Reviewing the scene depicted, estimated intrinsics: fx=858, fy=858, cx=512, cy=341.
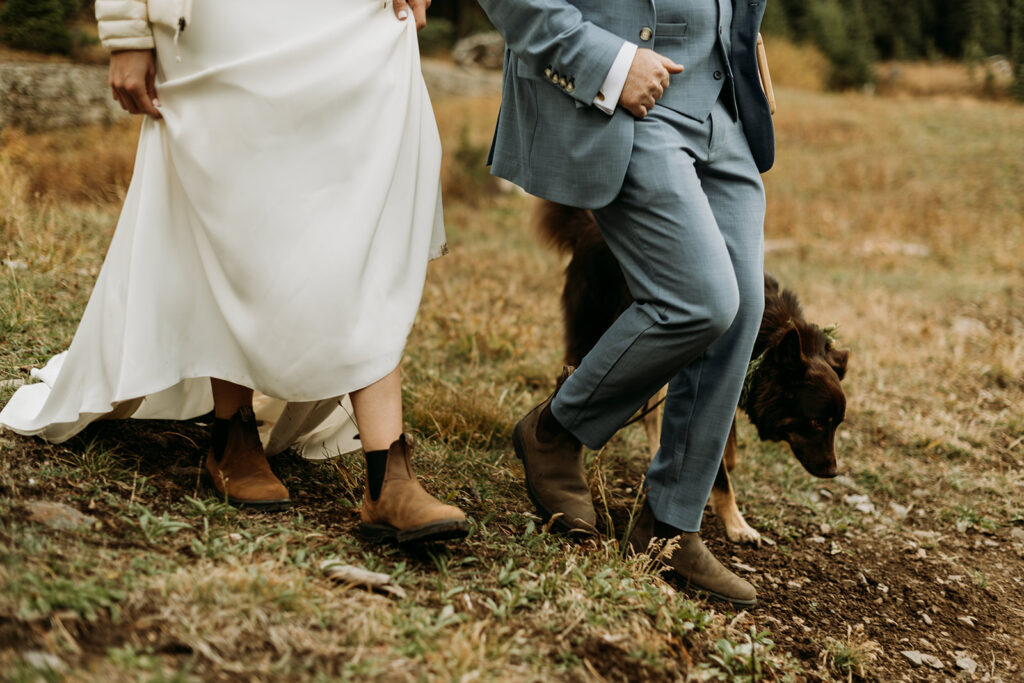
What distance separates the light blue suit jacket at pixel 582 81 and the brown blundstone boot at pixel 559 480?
740 millimetres

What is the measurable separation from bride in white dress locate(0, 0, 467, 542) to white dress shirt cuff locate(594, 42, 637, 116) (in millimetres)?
569

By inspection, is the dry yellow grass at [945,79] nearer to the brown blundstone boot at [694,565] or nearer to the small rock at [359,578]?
the brown blundstone boot at [694,565]

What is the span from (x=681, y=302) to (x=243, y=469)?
4.44 feet

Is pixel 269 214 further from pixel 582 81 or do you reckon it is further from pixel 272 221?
pixel 582 81

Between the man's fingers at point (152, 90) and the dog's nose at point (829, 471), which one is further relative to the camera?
the dog's nose at point (829, 471)

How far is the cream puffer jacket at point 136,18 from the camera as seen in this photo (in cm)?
217

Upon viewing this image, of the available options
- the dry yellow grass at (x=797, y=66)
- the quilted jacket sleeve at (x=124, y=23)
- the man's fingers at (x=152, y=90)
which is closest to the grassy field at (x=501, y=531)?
the man's fingers at (x=152, y=90)

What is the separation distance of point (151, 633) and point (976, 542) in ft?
11.3

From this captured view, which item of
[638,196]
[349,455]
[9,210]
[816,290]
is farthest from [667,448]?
[816,290]

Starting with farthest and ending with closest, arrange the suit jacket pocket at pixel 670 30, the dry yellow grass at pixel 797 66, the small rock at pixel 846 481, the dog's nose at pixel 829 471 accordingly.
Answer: the dry yellow grass at pixel 797 66 < the small rock at pixel 846 481 < the dog's nose at pixel 829 471 < the suit jacket pocket at pixel 670 30

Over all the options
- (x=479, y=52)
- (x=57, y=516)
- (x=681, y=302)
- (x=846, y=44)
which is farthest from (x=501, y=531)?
(x=846, y=44)

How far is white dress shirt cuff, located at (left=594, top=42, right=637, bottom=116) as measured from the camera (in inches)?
91.6

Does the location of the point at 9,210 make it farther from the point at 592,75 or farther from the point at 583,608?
the point at 583,608

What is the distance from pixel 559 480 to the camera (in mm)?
2789
